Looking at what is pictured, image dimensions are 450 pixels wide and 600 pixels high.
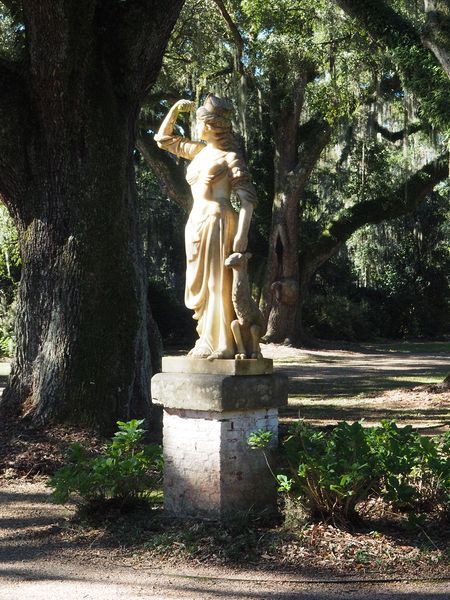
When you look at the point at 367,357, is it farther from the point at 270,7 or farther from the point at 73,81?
the point at 73,81

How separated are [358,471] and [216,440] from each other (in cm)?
102

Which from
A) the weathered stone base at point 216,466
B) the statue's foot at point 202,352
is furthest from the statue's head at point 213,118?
the weathered stone base at point 216,466

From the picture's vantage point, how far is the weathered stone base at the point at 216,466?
606 cm

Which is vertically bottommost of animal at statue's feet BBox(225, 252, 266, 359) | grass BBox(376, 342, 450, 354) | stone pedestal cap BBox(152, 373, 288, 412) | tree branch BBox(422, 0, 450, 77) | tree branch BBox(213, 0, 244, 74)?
stone pedestal cap BBox(152, 373, 288, 412)

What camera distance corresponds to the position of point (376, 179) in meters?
27.4

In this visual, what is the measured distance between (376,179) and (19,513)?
21921 mm

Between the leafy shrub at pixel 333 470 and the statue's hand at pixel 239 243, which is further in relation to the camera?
the statue's hand at pixel 239 243

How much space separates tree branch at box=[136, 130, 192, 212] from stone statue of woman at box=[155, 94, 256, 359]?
16613mm

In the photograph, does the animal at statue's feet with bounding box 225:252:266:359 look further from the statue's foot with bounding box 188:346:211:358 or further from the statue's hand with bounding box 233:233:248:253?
the statue's foot with bounding box 188:346:211:358

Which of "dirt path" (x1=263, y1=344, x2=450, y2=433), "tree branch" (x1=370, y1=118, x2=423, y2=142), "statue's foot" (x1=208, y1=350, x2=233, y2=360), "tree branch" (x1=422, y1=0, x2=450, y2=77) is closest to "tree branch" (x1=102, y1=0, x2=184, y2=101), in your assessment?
"tree branch" (x1=422, y1=0, x2=450, y2=77)

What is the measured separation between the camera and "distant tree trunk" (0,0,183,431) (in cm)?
938

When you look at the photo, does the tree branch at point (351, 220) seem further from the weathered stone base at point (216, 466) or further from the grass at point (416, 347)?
the weathered stone base at point (216, 466)

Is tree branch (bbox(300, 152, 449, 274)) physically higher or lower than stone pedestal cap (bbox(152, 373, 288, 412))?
higher

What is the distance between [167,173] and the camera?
2344 cm
